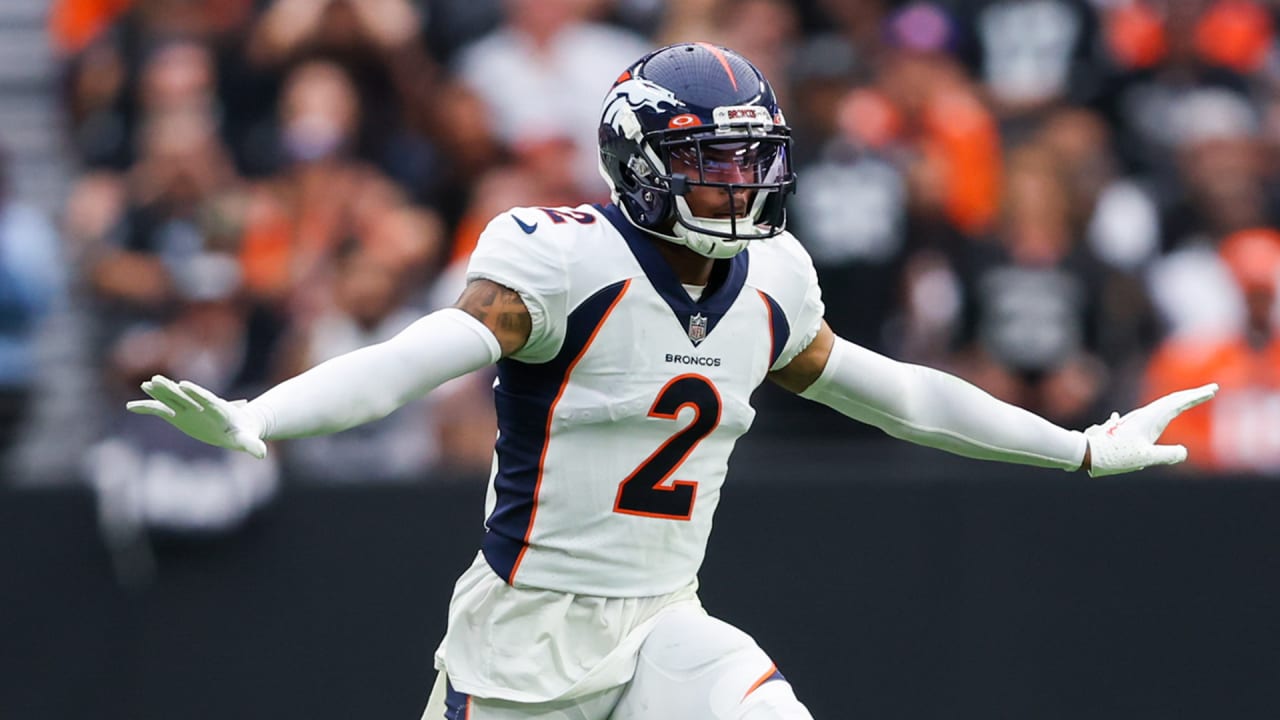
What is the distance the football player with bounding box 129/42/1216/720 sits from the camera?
4480 millimetres

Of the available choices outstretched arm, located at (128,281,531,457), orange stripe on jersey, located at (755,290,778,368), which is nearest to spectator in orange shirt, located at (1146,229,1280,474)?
orange stripe on jersey, located at (755,290,778,368)

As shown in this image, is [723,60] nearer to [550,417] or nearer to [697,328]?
[697,328]

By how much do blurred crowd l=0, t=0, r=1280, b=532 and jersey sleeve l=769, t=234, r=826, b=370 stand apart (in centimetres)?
337

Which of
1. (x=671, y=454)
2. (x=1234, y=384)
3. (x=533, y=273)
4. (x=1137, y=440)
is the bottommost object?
(x=1234, y=384)

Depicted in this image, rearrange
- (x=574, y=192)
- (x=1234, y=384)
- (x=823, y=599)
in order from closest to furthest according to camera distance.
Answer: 1. (x=823, y=599)
2. (x=1234, y=384)
3. (x=574, y=192)

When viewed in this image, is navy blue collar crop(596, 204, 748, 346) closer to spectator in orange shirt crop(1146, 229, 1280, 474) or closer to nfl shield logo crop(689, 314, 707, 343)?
nfl shield logo crop(689, 314, 707, 343)

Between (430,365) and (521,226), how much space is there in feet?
1.44

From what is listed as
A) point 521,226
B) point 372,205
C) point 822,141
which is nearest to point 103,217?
point 372,205

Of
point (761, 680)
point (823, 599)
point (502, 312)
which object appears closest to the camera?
point (502, 312)

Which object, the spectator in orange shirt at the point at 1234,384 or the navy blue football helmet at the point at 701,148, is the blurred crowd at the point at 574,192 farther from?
the navy blue football helmet at the point at 701,148

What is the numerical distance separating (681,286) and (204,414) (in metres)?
1.24

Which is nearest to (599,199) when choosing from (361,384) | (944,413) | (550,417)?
(944,413)

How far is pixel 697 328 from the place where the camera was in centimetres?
460

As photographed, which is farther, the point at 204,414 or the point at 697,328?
the point at 697,328
